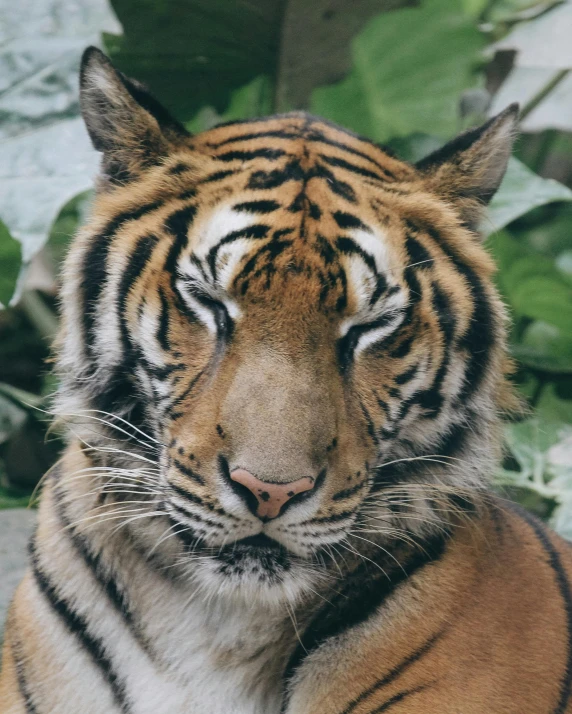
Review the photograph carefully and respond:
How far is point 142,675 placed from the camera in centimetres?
170

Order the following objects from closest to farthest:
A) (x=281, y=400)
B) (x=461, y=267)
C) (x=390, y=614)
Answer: (x=281, y=400)
(x=390, y=614)
(x=461, y=267)

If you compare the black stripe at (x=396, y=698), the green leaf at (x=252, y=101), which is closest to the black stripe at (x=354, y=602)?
the black stripe at (x=396, y=698)

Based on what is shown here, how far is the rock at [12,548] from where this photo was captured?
221cm

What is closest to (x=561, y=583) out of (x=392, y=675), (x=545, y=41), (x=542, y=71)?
(x=392, y=675)

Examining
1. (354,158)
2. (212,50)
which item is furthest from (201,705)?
(212,50)

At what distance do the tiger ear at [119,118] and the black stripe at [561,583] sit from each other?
1.03 meters

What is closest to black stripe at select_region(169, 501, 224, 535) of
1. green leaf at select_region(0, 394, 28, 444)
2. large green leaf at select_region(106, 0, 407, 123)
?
green leaf at select_region(0, 394, 28, 444)

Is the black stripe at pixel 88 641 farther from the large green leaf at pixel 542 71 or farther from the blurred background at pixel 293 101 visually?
the large green leaf at pixel 542 71

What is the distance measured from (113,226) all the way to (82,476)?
471mm

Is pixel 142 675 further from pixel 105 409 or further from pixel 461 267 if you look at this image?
pixel 461 267

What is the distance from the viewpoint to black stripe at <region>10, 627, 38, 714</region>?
1.76 meters

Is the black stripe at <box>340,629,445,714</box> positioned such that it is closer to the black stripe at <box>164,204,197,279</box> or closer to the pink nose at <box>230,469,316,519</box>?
the pink nose at <box>230,469,316,519</box>

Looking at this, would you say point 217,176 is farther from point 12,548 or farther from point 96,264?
point 12,548

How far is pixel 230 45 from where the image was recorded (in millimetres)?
2918
